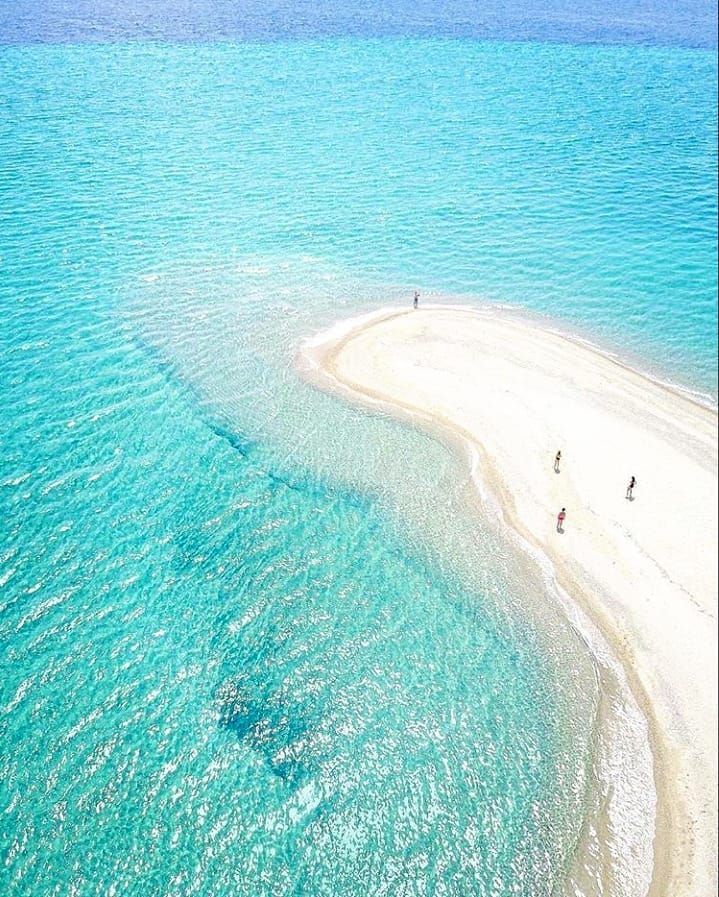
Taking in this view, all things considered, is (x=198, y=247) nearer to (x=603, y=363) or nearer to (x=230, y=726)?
(x=603, y=363)

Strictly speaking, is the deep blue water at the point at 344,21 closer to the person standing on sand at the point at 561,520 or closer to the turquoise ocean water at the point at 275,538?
the turquoise ocean water at the point at 275,538

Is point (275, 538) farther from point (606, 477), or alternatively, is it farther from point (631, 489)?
point (631, 489)

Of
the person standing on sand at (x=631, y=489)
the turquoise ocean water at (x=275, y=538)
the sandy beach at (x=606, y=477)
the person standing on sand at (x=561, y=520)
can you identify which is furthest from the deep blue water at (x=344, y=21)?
the person standing on sand at (x=631, y=489)

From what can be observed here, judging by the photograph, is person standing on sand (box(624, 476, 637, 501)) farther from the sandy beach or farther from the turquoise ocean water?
the turquoise ocean water

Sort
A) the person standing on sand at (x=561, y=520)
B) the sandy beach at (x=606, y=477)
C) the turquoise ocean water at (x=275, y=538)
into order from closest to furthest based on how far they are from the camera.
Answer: the turquoise ocean water at (x=275, y=538), the sandy beach at (x=606, y=477), the person standing on sand at (x=561, y=520)

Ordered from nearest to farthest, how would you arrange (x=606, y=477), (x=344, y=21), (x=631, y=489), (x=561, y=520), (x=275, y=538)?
(x=275, y=538)
(x=561, y=520)
(x=631, y=489)
(x=606, y=477)
(x=344, y=21)

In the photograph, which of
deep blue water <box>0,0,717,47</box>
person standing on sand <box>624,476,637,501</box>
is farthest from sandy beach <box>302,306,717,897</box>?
deep blue water <box>0,0,717,47</box>

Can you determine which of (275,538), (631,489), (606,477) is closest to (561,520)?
(631,489)
